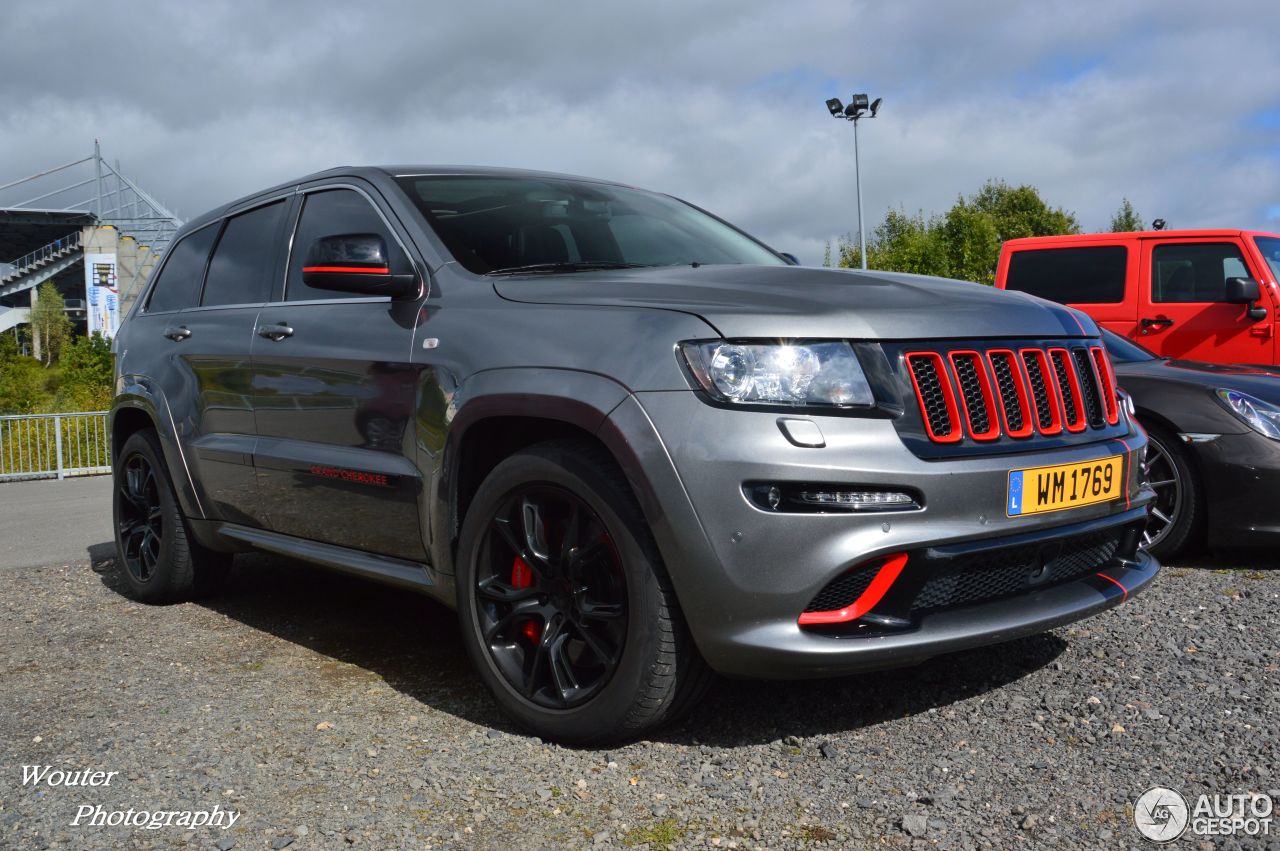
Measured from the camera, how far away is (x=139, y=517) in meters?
5.65

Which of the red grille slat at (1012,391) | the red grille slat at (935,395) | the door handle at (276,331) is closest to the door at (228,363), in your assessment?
the door handle at (276,331)

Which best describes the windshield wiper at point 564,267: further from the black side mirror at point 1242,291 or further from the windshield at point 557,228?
the black side mirror at point 1242,291

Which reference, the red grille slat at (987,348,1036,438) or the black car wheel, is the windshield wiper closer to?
the red grille slat at (987,348,1036,438)

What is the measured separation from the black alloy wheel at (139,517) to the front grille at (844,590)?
3.48m

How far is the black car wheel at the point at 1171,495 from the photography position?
5457 mm

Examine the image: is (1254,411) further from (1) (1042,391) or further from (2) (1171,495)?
(1) (1042,391)

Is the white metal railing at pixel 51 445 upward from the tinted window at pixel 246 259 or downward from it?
downward

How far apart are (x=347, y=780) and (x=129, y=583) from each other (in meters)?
3.00

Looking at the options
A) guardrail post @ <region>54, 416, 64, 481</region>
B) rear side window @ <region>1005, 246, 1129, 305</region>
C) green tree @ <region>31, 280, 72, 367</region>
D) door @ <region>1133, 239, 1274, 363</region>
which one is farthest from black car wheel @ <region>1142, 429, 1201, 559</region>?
green tree @ <region>31, 280, 72, 367</region>

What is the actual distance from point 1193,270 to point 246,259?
695 centimetres

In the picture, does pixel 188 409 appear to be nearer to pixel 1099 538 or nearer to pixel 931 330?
pixel 931 330

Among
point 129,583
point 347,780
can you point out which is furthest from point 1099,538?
point 129,583

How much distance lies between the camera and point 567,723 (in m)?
3.25

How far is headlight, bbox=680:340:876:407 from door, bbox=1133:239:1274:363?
6690mm
